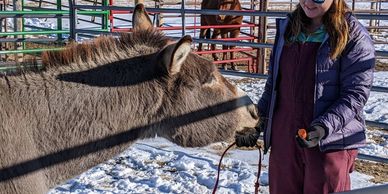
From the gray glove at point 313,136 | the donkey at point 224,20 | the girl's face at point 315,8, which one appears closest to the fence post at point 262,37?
the donkey at point 224,20

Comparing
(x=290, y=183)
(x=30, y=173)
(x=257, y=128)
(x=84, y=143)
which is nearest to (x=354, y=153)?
(x=290, y=183)

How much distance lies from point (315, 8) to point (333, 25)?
0.13 m

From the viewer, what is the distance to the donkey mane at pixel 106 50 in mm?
3244

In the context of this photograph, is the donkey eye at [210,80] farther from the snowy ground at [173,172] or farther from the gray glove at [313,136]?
the snowy ground at [173,172]

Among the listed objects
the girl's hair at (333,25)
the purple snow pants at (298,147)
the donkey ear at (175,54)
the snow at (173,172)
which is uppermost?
the girl's hair at (333,25)

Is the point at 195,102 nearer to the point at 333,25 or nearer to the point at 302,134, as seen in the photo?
the point at 302,134

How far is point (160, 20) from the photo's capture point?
1316cm

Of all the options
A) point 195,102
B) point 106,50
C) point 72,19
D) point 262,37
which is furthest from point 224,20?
point 106,50

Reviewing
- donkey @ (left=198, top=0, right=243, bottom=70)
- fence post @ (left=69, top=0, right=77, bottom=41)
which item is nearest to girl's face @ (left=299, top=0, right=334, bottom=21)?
fence post @ (left=69, top=0, right=77, bottom=41)

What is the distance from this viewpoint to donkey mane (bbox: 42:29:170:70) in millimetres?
3244

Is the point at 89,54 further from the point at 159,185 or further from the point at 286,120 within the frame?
the point at 159,185

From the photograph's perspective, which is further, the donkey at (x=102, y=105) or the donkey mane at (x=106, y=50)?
the donkey mane at (x=106, y=50)

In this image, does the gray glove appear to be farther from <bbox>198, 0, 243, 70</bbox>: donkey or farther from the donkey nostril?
<bbox>198, 0, 243, 70</bbox>: donkey

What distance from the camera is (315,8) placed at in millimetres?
3041
